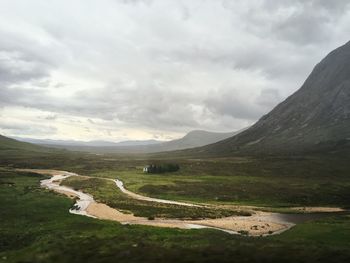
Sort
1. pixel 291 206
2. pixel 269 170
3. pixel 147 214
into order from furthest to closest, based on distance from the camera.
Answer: pixel 269 170 < pixel 291 206 < pixel 147 214

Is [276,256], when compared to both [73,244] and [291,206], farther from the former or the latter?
[291,206]

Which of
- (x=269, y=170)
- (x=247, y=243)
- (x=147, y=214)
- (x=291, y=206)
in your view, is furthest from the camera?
(x=269, y=170)

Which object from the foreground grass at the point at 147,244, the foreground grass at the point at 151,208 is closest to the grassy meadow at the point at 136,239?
the foreground grass at the point at 147,244

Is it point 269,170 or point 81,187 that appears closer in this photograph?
point 81,187

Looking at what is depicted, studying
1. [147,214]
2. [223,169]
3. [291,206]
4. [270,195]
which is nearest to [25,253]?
[147,214]

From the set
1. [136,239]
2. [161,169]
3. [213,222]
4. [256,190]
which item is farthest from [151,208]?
[161,169]

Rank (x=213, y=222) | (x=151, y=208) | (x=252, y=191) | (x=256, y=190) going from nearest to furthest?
(x=213, y=222) < (x=151, y=208) < (x=252, y=191) < (x=256, y=190)

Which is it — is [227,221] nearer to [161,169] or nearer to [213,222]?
[213,222]

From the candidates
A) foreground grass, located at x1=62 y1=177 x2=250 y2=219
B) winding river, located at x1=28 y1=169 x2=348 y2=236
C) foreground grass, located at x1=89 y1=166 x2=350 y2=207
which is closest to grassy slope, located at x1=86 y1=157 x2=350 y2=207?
foreground grass, located at x1=89 y1=166 x2=350 y2=207
